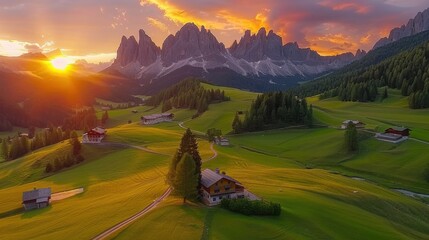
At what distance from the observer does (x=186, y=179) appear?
55.6 meters

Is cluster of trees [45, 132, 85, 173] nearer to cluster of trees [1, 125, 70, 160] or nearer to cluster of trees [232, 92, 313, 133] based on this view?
cluster of trees [1, 125, 70, 160]

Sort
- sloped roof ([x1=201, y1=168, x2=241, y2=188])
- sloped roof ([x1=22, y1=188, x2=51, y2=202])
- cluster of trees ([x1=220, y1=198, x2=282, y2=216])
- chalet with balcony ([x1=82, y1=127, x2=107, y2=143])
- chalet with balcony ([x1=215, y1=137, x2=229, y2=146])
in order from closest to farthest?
cluster of trees ([x1=220, y1=198, x2=282, y2=216])
sloped roof ([x1=201, y1=168, x2=241, y2=188])
sloped roof ([x1=22, y1=188, x2=51, y2=202])
chalet with balcony ([x1=82, y1=127, x2=107, y2=143])
chalet with balcony ([x1=215, y1=137, x2=229, y2=146])

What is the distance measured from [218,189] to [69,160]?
77661mm

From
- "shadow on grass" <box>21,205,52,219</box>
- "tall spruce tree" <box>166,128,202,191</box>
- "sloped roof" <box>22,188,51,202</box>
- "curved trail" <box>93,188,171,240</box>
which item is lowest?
"shadow on grass" <box>21,205,52,219</box>

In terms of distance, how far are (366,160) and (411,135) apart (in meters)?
33.2

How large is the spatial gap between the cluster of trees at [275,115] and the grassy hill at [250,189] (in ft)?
41.5

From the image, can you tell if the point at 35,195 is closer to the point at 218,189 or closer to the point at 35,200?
the point at 35,200

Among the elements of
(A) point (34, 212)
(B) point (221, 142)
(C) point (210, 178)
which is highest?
(C) point (210, 178)

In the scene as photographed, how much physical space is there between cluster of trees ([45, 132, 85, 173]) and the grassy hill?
3.35 meters

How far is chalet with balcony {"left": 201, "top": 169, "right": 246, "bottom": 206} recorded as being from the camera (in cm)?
5588

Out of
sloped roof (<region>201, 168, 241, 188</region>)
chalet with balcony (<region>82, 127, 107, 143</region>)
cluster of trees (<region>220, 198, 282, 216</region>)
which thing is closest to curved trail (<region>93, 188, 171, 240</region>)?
sloped roof (<region>201, 168, 241, 188</region>)

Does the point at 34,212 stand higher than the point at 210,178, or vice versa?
the point at 210,178

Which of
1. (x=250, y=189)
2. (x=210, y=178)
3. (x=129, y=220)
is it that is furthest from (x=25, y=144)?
(x=250, y=189)

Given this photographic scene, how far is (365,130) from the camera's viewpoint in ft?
459
